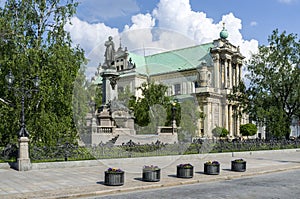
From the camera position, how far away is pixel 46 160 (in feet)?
71.9

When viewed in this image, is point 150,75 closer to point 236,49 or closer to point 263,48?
point 263,48

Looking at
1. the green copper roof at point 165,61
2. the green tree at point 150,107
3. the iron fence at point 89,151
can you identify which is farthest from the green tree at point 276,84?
the green copper roof at point 165,61

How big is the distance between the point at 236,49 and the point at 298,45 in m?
60.7

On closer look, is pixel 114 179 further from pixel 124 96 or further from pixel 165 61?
pixel 124 96

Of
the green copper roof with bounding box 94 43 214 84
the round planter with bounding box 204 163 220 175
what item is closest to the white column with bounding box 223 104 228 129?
the round planter with bounding box 204 163 220 175

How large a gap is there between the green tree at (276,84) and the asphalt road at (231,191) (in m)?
29.8

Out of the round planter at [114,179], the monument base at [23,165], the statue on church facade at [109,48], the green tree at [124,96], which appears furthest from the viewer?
the green tree at [124,96]

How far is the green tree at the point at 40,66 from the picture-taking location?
2636 centimetres

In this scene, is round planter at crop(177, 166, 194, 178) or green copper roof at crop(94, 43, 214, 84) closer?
green copper roof at crop(94, 43, 214, 84)

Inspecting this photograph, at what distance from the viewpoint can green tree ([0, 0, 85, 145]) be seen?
26.4 meters

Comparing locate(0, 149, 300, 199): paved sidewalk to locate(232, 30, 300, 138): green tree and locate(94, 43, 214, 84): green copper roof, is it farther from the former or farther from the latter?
locate(232, 30, 300, 138): green tree

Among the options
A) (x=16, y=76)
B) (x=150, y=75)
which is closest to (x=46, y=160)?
(x=16, y=76)

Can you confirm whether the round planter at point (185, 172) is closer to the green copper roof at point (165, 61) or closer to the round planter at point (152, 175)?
the round planter at point (152, 175)

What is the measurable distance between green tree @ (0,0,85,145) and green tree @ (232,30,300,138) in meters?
25.6
